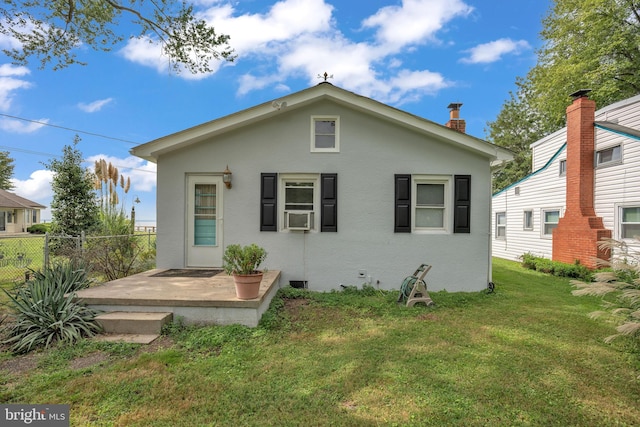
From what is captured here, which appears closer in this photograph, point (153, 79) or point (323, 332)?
point (323, 332)

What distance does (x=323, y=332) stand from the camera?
162 inches

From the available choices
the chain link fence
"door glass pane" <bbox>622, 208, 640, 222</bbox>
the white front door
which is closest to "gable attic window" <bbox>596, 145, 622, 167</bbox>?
"door glass pane" <bbox>622, 208, 640, 222</bbox>

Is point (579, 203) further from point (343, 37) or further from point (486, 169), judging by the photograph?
point (343, 37)

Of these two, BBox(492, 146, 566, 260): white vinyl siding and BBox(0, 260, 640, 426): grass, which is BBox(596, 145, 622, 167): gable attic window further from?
BBox(0, 260, 640, 426): grass

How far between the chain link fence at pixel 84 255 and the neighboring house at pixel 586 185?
11.1 m

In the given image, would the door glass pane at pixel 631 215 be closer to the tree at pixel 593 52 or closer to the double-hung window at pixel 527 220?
the double-hung window at pixel 527 220

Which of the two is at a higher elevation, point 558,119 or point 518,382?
point 558,119

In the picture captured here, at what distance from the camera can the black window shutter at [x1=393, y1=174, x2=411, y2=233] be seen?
20.7 feet

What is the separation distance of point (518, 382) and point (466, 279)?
146 inches

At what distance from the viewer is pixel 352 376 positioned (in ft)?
9.71

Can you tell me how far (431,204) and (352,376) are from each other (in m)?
4.54

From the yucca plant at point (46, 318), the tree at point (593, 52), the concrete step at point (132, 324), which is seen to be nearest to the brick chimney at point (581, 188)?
the tree at point (593, 52)

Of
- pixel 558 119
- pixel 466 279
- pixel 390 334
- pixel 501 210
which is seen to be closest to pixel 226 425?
pixel 390 334

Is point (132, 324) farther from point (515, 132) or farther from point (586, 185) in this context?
point (515, 132)
